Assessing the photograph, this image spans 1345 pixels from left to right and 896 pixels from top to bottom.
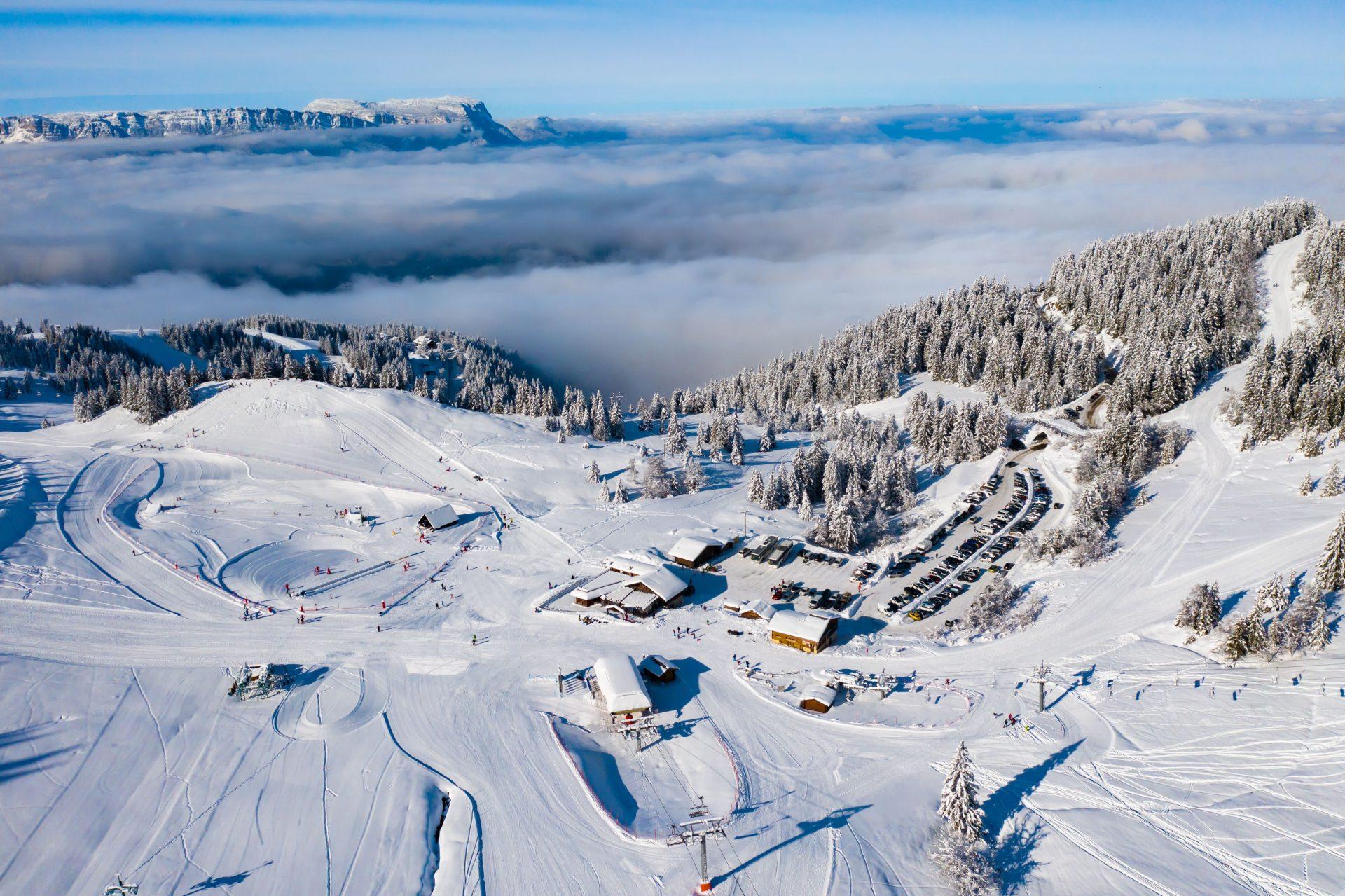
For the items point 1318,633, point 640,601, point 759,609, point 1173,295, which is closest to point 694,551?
point 640,601

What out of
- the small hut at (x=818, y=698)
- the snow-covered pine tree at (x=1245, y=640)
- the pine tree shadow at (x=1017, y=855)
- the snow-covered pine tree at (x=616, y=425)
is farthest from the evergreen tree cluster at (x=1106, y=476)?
the snow-covered pine tree at (x=616, y=425)

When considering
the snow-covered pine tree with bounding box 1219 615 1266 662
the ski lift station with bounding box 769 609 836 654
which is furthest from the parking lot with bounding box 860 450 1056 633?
the snow-covered pine tree with bounding box 1219 615 1266 662

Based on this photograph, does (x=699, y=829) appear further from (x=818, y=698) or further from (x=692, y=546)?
(x=692, y=546)

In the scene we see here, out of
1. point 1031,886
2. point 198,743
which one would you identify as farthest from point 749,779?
point 198,743

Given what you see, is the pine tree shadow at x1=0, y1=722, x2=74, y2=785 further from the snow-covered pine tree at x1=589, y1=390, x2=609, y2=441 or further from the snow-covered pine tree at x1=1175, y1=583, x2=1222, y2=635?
the snow-covered pine tree at x1=589, y1=390, x2=609, y2=441

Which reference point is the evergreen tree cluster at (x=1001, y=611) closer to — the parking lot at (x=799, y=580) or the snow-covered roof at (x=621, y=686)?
the parking lot at (x=799, y=580)
